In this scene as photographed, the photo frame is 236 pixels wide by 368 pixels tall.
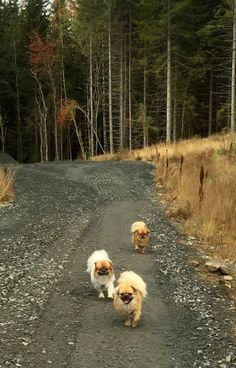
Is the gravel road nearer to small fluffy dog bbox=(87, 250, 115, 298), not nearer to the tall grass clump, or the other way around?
small fluffy dog bbox=(87, 250, 115, 298)

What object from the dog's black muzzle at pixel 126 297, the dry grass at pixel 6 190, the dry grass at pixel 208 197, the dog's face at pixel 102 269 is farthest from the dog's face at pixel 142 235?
the dry grass at pixel 6 190

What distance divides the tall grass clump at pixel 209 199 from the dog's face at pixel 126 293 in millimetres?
4084

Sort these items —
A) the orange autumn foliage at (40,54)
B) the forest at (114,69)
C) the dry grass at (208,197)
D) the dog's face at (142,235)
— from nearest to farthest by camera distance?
the dog's face at (142,235), the dry grass at (208,197), the forest at (114,69), the orange autumn foliage at (40,54)

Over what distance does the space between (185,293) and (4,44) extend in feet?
151

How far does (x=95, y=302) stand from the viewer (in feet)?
23.8

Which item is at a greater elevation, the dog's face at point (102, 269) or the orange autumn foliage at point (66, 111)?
the orange autumn foliage at point (66, 111)

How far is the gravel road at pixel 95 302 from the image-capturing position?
18.3 ft

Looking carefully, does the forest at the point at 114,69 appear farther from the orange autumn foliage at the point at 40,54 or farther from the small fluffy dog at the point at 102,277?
the small fluffy dog at the point at 102,277

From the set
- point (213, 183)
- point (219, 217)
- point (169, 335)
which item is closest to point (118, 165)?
point (213, 183)

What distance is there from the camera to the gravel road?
557 centimetres

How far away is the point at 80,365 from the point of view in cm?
526

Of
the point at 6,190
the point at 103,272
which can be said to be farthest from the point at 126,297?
the point at 6,190

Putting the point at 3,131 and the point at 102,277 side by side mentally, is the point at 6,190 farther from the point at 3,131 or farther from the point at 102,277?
the point at 3,131

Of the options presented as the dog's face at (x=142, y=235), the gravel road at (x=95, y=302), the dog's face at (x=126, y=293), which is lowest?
the gravel road at (x=95, y=302)
